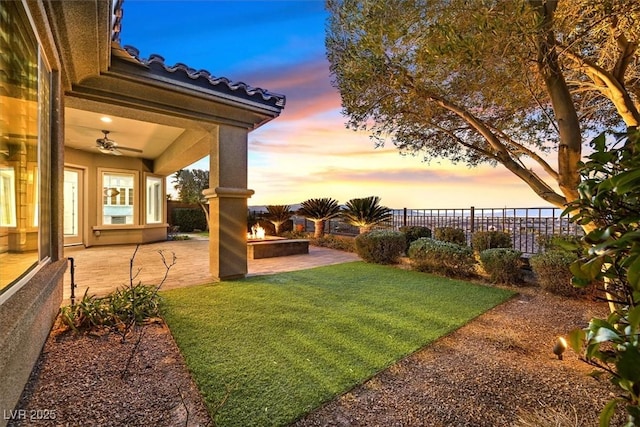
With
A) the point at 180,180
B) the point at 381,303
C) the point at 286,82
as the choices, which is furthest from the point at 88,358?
the point at 180,180

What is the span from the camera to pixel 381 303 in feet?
13.7

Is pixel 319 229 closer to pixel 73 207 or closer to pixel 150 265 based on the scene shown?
pixel 150 265

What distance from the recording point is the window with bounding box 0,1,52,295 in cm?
191

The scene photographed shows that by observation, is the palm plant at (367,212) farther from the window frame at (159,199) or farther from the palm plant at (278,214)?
the window frame at (159,199)

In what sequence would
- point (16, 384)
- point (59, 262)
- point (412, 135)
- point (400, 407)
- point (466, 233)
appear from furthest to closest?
point (466, 233) < point (412, 135) < point (59, 262) < point (400, 407) < point (16, 384)

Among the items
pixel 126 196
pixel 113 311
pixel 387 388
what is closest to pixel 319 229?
pixel 126 196

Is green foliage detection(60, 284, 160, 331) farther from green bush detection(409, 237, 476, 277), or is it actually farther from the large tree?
green bush detection(409, 237, 476, 277)

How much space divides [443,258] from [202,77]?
5.40 metres

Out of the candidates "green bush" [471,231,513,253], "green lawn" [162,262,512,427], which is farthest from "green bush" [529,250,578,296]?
"green bush" [471,231,513,253]

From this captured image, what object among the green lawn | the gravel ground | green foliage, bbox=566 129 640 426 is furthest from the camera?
the green lawn

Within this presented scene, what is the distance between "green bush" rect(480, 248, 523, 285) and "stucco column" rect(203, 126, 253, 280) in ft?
15.0

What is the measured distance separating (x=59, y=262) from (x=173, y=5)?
3.35 metres

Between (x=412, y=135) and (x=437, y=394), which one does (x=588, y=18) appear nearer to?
(x=412, y=135)

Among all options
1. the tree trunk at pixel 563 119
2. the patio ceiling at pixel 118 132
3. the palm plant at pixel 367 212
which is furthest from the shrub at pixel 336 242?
the tree trunk at pixel 563 119
